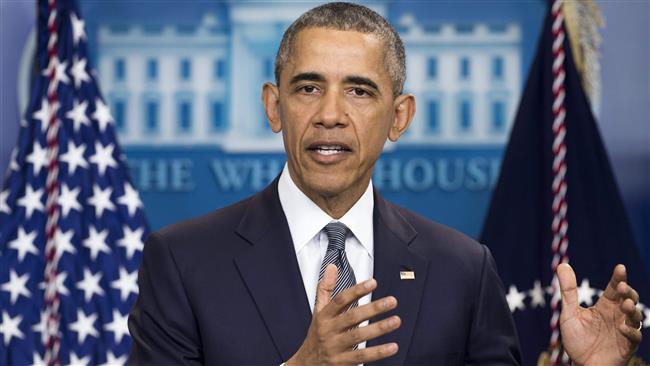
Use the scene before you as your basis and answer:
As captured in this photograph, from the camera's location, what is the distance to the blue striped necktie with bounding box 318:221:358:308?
7.39ft

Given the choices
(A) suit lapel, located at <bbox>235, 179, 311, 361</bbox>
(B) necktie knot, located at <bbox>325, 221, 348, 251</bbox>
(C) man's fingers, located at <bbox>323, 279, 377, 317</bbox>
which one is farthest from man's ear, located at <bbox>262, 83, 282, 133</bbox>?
(C) man's fingers, located at <bbox>323, 279, 377, 317</bbox>

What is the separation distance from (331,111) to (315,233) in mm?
297

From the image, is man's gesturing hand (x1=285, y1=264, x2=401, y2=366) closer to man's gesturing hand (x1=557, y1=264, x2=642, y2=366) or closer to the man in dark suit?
the man in dark suit

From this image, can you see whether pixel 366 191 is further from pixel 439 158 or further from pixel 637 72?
pixel 637 72

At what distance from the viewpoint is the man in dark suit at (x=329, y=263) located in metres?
2.19

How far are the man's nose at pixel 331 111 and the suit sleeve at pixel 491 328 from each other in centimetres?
51

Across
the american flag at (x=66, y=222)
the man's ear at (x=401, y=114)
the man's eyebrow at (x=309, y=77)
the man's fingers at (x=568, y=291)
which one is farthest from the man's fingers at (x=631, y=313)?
Answer: the american flag at (x=66, y=222)

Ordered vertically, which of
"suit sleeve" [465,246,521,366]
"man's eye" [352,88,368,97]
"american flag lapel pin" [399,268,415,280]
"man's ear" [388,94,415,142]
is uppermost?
"man's eye" [352,88,368,97]

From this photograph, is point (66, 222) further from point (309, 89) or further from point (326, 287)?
point (326, 287)

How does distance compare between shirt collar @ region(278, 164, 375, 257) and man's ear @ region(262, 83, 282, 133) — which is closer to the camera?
shirt collar @ region(278, 164, 375, 257)

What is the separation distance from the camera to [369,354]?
1.85 metres

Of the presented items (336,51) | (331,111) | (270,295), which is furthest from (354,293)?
(336,51)

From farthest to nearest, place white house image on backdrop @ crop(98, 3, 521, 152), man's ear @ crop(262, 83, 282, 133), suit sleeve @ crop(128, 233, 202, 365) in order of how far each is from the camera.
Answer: white house image on backdrop @ crop(98, 3, 521, 152)
man's ear @ crop(262, 83, 282, 133)
suit sleeve @ crop(128, 233, 202, 365)

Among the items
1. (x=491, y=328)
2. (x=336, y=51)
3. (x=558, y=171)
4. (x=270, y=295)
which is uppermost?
(x=336, y=51)
